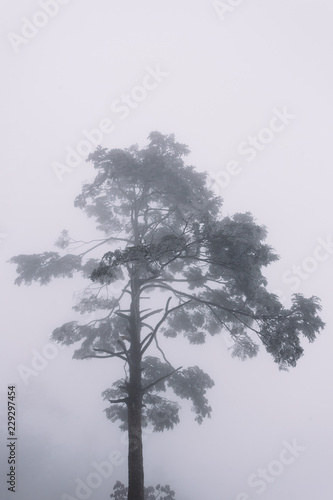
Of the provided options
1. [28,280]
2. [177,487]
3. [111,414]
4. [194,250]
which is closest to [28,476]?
[177,487]

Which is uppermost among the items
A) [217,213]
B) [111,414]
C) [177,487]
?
[217,213]

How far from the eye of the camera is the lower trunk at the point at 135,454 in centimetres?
932

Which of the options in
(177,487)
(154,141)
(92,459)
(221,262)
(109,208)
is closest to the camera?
(221,262)

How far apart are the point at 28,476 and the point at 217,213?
34026mm

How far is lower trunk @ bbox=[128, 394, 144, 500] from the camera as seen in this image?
9320mm

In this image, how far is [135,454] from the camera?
9742 mm

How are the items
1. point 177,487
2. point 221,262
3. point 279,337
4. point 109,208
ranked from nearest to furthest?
1. point 279,337
2. point 221,262
3. point 109,208
4. point 177,487

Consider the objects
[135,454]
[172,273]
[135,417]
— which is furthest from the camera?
[172,273]

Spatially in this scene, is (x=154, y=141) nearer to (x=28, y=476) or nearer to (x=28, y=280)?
(x=28, y=280)

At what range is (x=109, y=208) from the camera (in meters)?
15.5

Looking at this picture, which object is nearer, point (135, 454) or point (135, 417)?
point (135, 454)

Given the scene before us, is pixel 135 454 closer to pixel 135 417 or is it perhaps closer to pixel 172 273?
pixel 135 417

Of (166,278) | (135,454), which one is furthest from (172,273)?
(135,454)

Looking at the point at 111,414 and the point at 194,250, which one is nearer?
the point at 194,250
